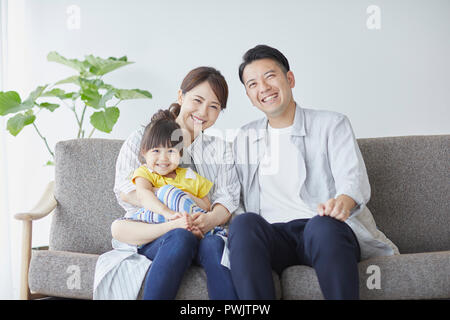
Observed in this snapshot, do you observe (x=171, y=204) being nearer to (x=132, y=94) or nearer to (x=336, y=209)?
(x=336, y=209)

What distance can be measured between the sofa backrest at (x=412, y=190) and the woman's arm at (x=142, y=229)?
0.88 m

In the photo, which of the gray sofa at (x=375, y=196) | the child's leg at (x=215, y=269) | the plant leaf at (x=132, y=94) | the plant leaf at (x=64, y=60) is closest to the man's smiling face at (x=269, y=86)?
the gray sofa at (x=375, y=196)

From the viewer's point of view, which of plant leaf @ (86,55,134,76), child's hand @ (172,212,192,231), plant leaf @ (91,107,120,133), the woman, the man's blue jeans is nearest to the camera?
the man's blue jeans

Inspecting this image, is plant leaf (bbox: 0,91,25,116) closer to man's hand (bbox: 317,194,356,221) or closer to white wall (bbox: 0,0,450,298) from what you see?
white wall (bbox: 0,0,450,298)

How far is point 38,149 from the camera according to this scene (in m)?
2.92

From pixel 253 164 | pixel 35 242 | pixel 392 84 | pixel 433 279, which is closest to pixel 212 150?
pixel 253 164

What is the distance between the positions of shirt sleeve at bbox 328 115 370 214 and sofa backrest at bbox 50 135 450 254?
1.11 ft

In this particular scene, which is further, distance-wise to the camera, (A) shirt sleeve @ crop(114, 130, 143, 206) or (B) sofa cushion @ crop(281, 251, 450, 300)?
(A) shirt sleeve @ crop(114, 130, 143, 206)

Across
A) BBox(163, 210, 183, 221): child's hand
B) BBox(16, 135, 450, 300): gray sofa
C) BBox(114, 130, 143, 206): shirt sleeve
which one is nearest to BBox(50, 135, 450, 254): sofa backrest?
BBox(16, 135, 450, 300): gray sofa

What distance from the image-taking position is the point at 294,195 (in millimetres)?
1631

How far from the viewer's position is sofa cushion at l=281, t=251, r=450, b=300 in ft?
4.39

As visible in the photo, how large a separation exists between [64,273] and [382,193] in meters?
1.30

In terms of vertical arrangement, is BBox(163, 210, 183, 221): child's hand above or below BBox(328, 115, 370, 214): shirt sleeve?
below

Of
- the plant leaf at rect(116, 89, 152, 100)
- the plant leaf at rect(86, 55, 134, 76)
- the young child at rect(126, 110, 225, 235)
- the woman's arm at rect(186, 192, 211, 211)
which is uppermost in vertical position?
the plant leaf at rect(86, 55, 134, 76)
